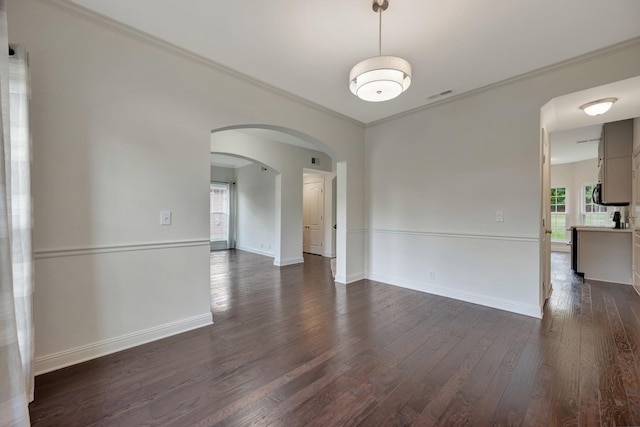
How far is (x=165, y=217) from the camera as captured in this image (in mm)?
2602

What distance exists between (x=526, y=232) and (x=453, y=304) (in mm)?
1250

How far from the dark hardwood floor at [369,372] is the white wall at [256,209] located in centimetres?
409

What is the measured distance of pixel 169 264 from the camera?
2635 millimetres

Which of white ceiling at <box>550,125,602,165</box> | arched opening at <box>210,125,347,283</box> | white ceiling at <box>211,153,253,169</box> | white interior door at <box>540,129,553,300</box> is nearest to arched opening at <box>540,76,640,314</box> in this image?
white interior door at <box>540,129,553,300</box>

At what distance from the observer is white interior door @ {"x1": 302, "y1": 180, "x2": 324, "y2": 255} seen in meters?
7.74

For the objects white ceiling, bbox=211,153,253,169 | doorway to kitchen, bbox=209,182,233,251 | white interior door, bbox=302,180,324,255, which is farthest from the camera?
doorway to kitchen, bbox=209,182,233,251

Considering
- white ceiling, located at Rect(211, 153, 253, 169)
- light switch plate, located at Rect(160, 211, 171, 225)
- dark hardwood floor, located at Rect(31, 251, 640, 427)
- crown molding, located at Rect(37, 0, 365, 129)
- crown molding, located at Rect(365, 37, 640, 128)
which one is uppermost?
crown molding, located at Rect(37, 0, 365, 129)

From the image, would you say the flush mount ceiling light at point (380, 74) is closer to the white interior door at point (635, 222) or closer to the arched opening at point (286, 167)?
the arched opening at point (286, 167)

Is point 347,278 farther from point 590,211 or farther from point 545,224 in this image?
point 590,211

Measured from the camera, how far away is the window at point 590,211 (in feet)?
24.5

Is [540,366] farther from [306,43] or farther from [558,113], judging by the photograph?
[306,43]

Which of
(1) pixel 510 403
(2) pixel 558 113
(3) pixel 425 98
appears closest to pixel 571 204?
(2) pixel 558 113

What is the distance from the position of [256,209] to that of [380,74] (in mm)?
6308

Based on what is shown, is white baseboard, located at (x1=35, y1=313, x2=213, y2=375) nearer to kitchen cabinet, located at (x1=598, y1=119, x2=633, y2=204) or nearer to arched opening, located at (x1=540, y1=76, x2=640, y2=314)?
arched opening, located at (x1=540, y1=76, x2=640, y2=314)
